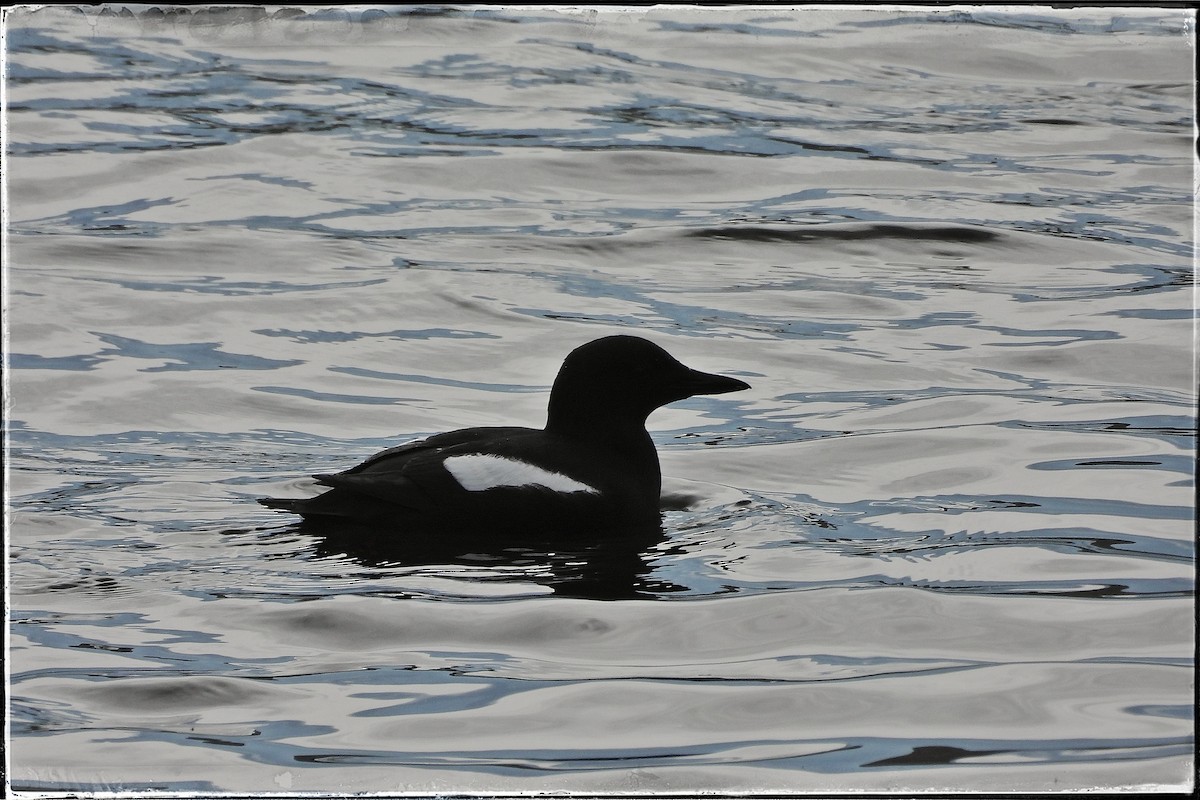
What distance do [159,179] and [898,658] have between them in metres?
8.69

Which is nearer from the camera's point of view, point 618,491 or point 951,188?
point 618,491

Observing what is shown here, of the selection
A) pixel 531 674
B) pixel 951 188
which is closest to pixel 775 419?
pixel 531 674

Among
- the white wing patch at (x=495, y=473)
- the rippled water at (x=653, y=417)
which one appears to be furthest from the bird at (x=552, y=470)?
the rippled water at (x=653, y=417)

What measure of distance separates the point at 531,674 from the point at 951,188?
8.36 metres

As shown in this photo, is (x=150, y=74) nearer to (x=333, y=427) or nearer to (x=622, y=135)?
(x=622, y=135)

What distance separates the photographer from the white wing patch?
6379 millimetres

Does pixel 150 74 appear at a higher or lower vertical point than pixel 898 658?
higher

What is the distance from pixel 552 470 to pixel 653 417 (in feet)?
6.86

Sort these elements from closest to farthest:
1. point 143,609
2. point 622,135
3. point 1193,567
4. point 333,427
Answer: point 143,609 < point 1193,567 < point 333,427 < point 622,135

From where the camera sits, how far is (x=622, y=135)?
547 inches

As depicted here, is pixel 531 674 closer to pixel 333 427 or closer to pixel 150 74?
pixel 333 427

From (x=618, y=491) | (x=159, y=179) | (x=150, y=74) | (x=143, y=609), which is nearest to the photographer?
(x=143, y=609)

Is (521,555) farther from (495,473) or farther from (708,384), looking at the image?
(708,384)

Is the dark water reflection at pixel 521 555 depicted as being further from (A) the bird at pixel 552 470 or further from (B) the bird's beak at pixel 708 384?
(B) the bird's beak at pixel 708 384
